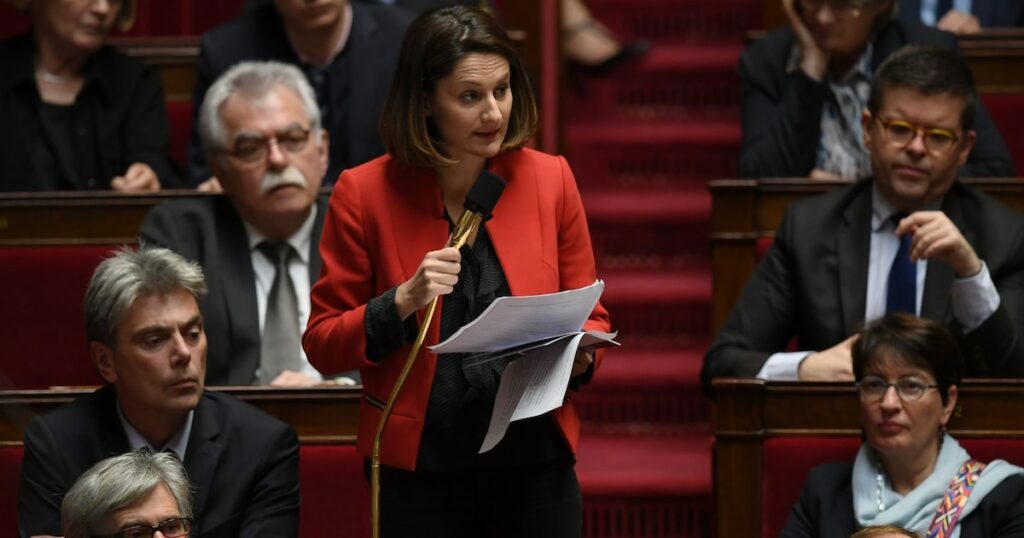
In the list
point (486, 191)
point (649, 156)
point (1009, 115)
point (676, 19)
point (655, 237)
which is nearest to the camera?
point (486, 191)

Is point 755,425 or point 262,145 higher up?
point 262,145

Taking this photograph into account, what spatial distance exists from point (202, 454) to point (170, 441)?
0.12ft

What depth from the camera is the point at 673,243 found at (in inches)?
76.1

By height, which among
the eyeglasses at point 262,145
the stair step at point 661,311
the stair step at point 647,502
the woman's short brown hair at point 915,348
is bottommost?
the stair step at point 647,502

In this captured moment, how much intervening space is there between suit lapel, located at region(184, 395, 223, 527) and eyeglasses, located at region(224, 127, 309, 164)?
34 cm

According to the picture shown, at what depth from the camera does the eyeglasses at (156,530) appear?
3.06 feet

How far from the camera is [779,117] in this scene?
1.63m

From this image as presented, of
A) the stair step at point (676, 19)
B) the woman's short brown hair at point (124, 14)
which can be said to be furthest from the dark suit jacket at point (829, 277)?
the stair step at point (676, 19)

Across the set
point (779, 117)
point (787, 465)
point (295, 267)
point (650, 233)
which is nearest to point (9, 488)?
point (295, 267)

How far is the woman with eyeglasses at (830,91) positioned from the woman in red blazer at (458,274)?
68cm

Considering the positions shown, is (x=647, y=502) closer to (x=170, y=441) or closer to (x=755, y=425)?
(x=755, y=425)

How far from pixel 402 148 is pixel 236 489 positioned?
0.29m

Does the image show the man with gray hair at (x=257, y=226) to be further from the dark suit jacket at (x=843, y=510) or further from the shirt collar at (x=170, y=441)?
the dark suit jacket at (x=843, y=510)

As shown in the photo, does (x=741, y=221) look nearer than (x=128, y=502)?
No
